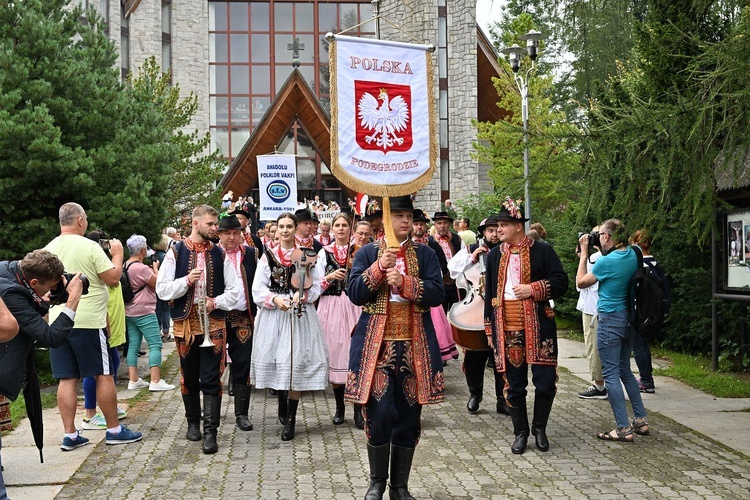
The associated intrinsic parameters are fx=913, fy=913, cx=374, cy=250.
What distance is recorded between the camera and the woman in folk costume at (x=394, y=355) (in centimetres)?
592

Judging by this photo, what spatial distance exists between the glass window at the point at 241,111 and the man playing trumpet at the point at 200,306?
3263cm

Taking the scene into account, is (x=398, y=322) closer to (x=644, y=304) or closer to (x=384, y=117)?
(x=384, y=117)

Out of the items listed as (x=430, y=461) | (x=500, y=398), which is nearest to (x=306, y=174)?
(x=500, y=398)

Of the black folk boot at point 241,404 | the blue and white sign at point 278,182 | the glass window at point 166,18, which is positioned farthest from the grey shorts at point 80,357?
the glass window at point 166,18

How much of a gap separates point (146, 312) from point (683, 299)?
24.5 ft

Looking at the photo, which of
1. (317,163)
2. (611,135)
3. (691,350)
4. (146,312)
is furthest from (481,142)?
(611,135)

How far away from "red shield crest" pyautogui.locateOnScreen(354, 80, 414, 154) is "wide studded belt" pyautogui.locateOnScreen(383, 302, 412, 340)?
3.51 ft

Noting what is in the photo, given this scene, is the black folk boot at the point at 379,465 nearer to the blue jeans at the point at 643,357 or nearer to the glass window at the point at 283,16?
the blue jeans at the point at 643,357

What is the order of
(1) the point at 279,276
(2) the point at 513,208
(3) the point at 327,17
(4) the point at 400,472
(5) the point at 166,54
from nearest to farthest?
(4) the point at 400,472, (2) the point at 513,208, (1) the point at 279,276, (5) the point at 166,54, (3) the point at 327,17

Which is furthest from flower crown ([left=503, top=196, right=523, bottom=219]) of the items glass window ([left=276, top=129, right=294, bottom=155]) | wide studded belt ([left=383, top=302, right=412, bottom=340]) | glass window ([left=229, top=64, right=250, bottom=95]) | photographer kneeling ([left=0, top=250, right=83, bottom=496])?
glass window ([left=229, top=64, right=250, bottom=95])

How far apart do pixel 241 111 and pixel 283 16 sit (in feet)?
15.2

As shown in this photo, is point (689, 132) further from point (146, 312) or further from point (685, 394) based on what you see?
point (146, 312)

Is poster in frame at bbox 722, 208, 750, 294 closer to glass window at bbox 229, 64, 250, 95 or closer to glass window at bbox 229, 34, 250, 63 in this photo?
glass window at bbox 229, 64, 250, 95

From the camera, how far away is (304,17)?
4028 cm
